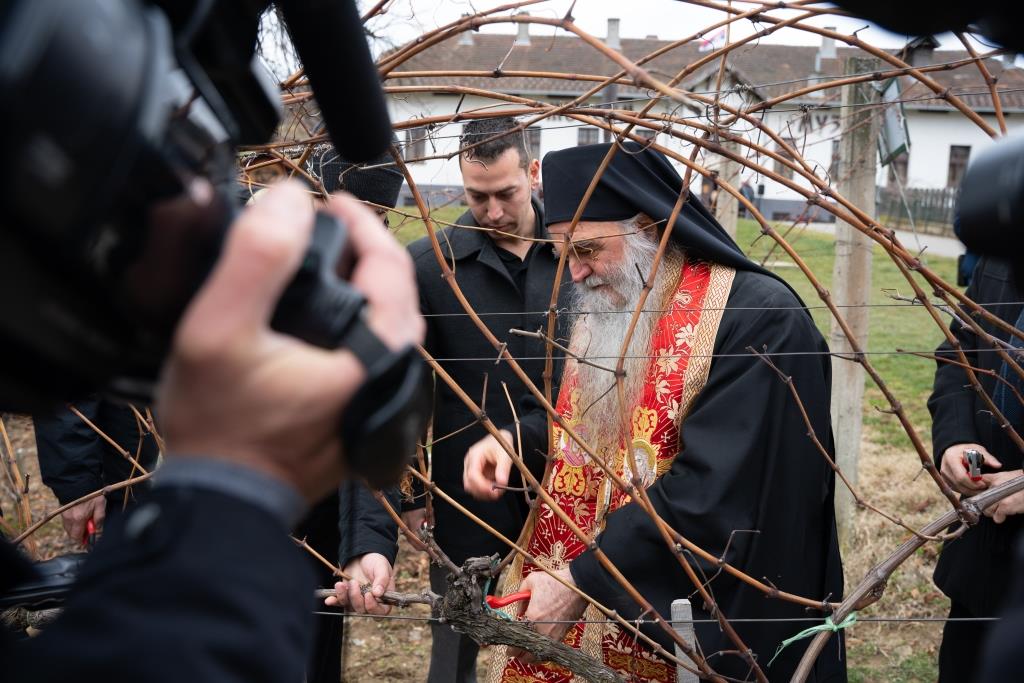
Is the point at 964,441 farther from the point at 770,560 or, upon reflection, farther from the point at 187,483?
the point at 187,483

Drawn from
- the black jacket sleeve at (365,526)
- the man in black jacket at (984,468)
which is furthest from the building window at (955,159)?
the black jacket sleeve at (365,526)

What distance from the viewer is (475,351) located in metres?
4.01

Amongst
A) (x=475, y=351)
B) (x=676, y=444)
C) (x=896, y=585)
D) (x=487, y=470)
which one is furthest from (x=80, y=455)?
(x=896, y=585)

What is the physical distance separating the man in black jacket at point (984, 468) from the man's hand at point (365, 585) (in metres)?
1.85

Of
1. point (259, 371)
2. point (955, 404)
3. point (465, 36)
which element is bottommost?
point (955, 404)

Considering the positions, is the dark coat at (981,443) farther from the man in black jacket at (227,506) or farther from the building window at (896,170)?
the man in black jacket at (227,506)

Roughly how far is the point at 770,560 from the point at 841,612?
1.51 feet

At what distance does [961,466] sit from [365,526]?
2.02m

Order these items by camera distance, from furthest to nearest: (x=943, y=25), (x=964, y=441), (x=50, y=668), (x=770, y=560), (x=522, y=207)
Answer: (x=522, y=207), (x=964, y=441), (x=770, y=560), (x=943, y=25), (x=50, y=668)

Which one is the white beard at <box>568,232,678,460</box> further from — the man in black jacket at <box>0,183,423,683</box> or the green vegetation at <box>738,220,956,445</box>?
the green vegetation at <box>738,220,956,445</box>

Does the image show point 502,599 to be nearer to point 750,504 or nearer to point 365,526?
point 750,504

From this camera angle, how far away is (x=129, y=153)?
711 mm

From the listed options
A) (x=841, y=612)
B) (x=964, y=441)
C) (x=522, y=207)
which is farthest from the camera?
(x=522, y=207)

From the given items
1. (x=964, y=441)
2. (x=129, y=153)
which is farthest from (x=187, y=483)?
(x=964, y=441)
